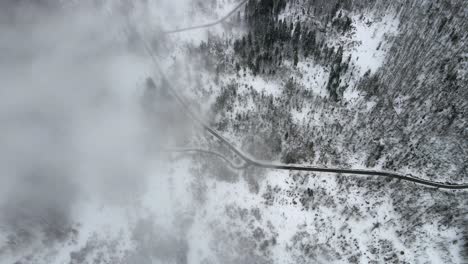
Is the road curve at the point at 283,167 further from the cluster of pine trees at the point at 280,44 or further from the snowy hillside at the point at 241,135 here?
the cluster of pine trees at the point at 280,44

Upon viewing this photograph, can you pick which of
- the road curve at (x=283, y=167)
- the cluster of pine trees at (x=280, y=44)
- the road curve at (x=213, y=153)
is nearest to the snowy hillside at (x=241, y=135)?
the road curve at (x=213, y=153)

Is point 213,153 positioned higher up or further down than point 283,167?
higher up

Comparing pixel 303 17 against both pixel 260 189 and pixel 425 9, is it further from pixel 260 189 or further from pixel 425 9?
pixel 260 189

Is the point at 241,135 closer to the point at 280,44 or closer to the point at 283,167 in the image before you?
the point at 283,167

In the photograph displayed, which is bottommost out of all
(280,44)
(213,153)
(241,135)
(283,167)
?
(283,167)

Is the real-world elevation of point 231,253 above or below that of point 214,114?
below

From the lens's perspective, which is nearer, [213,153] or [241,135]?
[213,153]

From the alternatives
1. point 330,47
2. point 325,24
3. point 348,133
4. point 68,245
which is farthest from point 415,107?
point 68,245

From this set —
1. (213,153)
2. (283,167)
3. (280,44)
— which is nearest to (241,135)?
(213,153)

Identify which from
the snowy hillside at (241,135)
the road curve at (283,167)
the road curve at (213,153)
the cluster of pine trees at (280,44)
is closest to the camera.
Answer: the road curve at (283,167)

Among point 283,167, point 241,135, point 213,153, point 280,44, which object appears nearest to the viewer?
point 283,167

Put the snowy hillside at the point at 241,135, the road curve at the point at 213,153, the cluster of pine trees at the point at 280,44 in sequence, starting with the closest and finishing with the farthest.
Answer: the snowy hillside at the point at 241,135 < the road curve at the point at 213,153 < the cluster of pine trees at the point at 280,44
